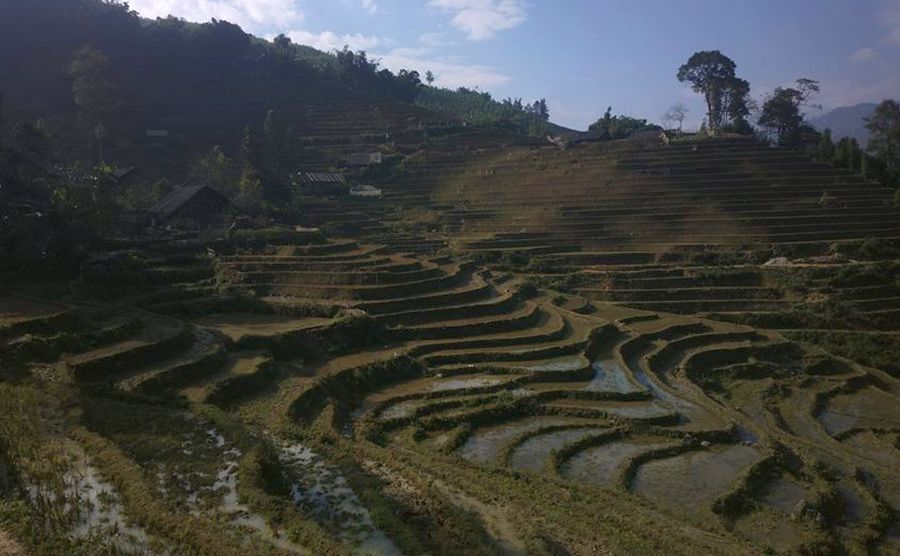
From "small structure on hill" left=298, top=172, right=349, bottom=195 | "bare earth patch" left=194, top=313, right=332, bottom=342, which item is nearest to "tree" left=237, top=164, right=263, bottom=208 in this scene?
"small structure on hill" left=298, top=172, right=349, bottom=195

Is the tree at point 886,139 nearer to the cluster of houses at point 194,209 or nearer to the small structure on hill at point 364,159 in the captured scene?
the small structure on hill at point 364,159

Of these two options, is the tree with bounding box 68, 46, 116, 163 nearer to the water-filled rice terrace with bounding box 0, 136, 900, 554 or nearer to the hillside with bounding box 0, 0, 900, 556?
the hillside with bounding box 0, 0, 900, 556

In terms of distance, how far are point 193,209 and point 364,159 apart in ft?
86.5

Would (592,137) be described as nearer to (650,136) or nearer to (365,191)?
(650,136)

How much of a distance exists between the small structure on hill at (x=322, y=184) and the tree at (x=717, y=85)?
120 feet

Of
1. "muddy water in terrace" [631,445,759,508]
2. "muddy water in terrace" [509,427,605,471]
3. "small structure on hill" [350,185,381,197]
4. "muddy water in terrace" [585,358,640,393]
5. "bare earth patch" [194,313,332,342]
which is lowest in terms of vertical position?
"muddy water in terrace" [631,445,759,508]

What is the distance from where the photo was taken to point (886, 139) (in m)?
51.1

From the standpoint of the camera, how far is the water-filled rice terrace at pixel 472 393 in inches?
445

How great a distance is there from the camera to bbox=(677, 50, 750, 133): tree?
64.1 meters

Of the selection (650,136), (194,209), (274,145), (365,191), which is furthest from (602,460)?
(650,136)

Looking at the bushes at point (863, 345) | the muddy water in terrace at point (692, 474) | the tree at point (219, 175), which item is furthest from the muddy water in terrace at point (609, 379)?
the tree at point (219, 175)

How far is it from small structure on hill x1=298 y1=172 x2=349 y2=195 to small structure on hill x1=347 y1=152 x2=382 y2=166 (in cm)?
602

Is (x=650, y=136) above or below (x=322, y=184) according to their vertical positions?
above

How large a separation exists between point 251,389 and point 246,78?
71489 mm
